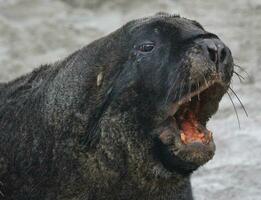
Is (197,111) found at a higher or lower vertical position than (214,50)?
lower

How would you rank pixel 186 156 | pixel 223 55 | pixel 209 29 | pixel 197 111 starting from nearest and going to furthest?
pixel 186 156
pixel 223 55
pixel 197 111
pixel 209 29

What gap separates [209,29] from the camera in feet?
38.0

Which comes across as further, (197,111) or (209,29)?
(209,29)

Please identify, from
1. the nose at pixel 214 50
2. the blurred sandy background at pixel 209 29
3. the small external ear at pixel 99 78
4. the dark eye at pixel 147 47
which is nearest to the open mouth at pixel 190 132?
the nose at pixel 214 50

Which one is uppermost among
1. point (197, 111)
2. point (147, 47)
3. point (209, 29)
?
point (209, 29)

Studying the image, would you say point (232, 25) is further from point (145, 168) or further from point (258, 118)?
point (145, 168)

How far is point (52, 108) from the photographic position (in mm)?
5902

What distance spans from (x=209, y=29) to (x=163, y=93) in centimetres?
618

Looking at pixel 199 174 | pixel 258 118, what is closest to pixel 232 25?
pixel 258 118

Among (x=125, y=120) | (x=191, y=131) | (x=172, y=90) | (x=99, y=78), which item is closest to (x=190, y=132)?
(x=191, y=131)

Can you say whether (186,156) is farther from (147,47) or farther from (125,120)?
(147,47)

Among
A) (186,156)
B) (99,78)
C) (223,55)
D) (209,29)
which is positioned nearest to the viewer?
(186,156)

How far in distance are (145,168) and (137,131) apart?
0.70ft

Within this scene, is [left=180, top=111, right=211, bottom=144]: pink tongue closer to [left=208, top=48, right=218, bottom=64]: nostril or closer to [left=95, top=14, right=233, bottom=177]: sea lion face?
[left=95, top=14, right=233, bottom=177]: sea lion face
